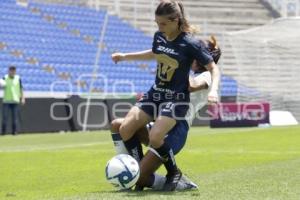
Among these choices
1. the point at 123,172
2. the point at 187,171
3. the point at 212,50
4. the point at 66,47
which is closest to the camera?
the point at 123,172

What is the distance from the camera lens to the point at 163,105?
7.40m

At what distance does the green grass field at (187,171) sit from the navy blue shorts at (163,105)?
2.42 ft

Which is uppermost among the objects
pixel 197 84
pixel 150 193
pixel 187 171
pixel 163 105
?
pixel 197 84

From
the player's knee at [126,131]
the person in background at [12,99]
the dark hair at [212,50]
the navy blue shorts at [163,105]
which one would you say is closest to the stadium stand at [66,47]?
the person in background at [12,99]

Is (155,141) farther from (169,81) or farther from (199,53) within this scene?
(199,53)

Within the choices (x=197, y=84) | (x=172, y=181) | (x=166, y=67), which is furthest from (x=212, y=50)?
(x=172, y=181)

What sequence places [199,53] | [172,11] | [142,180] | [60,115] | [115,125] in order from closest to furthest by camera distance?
[172,11] < [199,53] < [142,180] < [115,125] < [60,115]

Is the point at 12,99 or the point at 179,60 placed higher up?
the point at 179,60

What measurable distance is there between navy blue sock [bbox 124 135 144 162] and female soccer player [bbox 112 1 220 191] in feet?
0.48

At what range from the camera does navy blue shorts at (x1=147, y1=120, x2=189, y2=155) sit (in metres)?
7.54

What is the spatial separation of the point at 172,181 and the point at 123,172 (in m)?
0.53

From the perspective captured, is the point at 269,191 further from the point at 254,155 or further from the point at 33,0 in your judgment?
the point at 33,0

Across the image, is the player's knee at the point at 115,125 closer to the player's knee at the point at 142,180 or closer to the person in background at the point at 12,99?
the player's knee at the point at 142,180

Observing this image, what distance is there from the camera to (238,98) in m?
29.2
